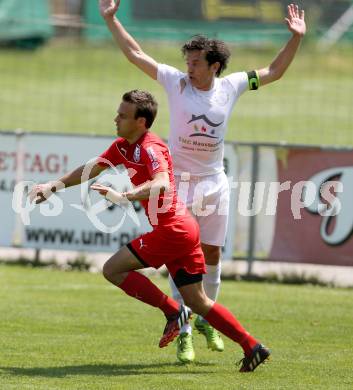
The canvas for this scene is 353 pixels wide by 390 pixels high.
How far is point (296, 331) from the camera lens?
1022cm

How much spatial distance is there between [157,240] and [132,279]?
1.29ft

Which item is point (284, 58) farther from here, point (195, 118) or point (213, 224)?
point (213, 224)

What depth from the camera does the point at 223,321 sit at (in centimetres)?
823

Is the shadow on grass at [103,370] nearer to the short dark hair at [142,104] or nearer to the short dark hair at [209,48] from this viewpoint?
the short dark hair at [142,104]

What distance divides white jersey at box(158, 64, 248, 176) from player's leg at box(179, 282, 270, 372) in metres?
1.14

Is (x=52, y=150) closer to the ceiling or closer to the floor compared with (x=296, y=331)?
closer to the ceiling

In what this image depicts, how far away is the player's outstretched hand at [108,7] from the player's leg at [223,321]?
7.61 feet

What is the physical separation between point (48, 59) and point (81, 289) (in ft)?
72.3

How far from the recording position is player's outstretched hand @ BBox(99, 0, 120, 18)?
9.02 meters

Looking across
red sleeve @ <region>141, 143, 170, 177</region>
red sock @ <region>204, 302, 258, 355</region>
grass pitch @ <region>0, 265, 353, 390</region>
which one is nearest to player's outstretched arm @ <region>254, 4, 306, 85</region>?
red sleeve @ <region>141, 143, 170, 177</region>

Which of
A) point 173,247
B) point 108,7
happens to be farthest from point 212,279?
point 108,7

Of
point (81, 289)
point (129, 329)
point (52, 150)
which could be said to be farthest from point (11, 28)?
point (129, 329)

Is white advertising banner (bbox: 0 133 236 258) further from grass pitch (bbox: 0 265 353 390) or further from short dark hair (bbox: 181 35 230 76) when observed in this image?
short dark hair (bbox: 181 35 230 76)

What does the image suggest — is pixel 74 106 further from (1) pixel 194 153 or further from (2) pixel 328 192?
(1) pixel 194 153
